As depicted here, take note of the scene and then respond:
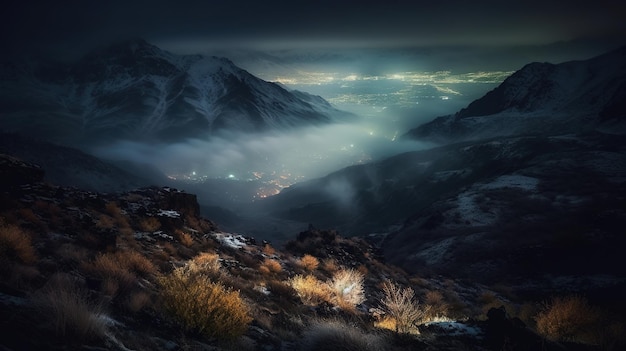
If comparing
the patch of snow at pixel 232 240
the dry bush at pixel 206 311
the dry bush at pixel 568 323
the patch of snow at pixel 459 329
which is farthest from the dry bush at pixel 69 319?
the patch of snow at pixel 232 240

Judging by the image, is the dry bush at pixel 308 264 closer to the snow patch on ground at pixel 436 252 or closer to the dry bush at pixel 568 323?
the dry bush at pixel 568 323

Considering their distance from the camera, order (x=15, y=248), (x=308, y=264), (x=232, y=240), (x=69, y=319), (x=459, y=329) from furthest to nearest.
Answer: (x=232, y=240) → (x=308, y=264) → (x=459, y=329) → (x=15, y=248) → (x=69, y=319)

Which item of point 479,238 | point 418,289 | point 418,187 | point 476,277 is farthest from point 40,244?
point 418,187

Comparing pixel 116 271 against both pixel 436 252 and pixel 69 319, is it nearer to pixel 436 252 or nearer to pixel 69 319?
pixel 69 319

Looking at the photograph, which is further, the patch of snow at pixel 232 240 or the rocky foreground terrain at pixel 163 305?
the patch of snow at pixel 232 240

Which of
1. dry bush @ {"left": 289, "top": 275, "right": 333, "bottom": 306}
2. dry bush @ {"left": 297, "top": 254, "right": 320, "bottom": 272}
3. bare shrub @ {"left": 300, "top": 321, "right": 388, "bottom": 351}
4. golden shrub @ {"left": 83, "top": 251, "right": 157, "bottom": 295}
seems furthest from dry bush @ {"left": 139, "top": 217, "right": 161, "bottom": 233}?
bare shrub @ {"left": 300, "top": 321, "right": 388, "bottom": 351}

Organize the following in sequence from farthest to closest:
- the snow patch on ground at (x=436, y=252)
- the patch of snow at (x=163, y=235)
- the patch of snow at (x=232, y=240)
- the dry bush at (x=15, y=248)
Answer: the snow patch on ground at (x=436, y=252) < the patch of snow at (x=232, y=240) < the patch of snow at (x=163, y=235) < the dry bush at (x=15, y=248)

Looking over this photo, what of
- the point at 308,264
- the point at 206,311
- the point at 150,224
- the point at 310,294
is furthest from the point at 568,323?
the point at 150,224

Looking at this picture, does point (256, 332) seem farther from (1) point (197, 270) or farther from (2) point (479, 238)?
(2) point (479, 238)
